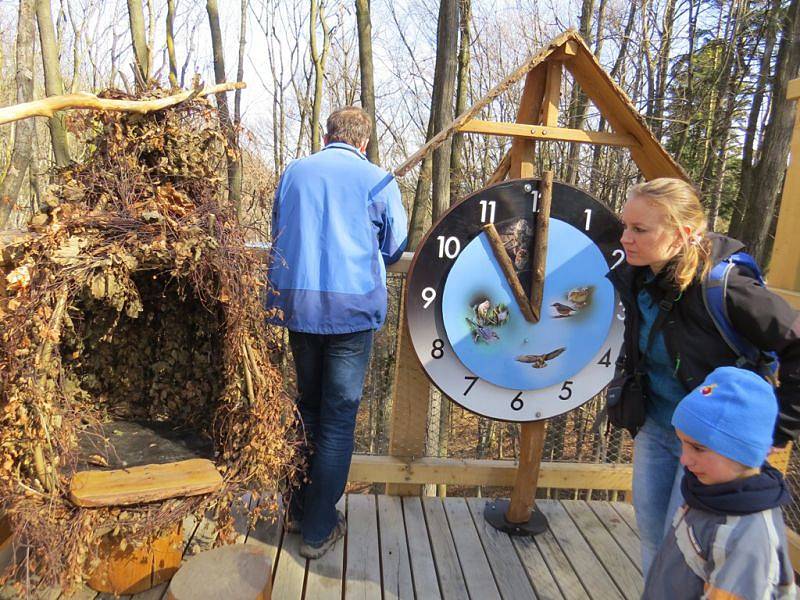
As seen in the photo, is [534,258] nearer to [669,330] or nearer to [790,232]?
[669,330]

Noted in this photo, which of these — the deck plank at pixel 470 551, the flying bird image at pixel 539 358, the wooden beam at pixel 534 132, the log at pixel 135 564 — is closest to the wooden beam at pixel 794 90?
the wooden beam at pixel 534 132

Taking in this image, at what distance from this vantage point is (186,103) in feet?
6.95

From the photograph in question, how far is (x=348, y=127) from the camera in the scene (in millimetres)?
2432

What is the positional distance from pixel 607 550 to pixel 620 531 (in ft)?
0.70

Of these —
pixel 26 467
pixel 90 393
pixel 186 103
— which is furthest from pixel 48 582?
pixel 186 103

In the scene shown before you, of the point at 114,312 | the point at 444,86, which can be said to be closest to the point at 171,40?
the point at 444,86

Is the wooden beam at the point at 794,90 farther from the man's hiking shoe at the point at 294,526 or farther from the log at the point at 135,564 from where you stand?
the log at the point at 135,564

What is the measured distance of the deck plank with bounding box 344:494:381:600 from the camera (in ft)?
7.92

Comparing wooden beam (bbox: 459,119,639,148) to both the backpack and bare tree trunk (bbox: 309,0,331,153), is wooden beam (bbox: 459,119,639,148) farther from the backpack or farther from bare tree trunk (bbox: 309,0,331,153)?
bare tree trunk (bbox: 309,0,331,153)

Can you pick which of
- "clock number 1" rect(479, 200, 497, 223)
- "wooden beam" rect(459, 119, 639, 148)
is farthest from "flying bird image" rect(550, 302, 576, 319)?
"wooden beam" rect(459, 119, 639, 148)

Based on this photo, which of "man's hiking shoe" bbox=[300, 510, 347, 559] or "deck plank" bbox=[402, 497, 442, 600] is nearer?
"deck plank" bbox=[402, 497, 442, 600]

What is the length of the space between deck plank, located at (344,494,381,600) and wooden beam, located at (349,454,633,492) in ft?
0.50

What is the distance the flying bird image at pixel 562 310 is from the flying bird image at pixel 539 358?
0.56ft

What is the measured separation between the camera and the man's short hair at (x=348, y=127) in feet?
7.98
